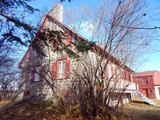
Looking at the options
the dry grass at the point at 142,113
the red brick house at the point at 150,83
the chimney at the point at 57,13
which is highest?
the chimney at the point at 57,13

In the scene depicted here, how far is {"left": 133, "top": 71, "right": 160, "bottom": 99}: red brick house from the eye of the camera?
154ft

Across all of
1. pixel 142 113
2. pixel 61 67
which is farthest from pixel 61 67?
pixel 142 113

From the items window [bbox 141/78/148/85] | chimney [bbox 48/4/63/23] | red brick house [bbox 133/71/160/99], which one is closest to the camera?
chimney [bbox 48/4/63/23]

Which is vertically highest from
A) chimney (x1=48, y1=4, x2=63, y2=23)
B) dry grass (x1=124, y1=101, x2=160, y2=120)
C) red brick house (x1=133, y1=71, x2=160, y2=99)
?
chimney (x1=48, y1=4, x2=63, y2=23)

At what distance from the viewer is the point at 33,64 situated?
19047mm

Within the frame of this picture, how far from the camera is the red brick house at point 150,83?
4698 centimetres

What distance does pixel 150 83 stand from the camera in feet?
158

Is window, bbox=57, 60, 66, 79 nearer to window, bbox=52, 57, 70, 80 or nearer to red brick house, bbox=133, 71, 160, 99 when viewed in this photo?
window, bbox=52, 57, 70, 80

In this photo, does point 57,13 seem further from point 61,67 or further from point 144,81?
point 144,81

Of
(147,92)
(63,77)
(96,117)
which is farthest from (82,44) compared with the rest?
(147,92)

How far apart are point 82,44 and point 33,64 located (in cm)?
1049

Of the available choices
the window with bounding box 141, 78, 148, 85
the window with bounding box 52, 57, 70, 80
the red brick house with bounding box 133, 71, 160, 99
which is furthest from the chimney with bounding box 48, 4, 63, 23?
the window with bounding box 141, 78, 148, 85

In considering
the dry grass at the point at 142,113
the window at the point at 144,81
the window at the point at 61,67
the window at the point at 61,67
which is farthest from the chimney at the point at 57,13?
the window at the point at 144,81

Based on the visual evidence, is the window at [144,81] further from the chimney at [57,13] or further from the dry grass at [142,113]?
the chimney at [57,13]
